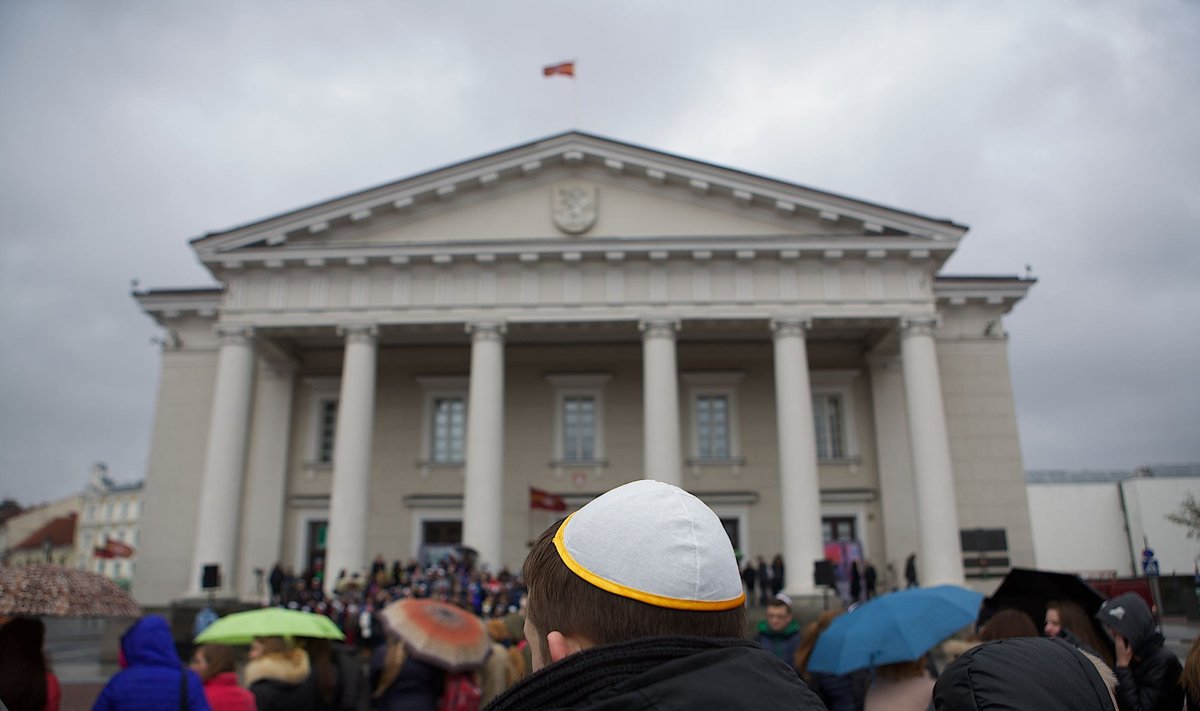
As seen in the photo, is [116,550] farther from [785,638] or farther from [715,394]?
[785,638]

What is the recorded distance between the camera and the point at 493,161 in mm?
24688

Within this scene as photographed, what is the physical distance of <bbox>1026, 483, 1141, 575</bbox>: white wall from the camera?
44188 millimetres

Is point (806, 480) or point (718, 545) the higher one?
point (806, 480)

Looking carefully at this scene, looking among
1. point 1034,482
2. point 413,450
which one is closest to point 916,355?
point 413,450

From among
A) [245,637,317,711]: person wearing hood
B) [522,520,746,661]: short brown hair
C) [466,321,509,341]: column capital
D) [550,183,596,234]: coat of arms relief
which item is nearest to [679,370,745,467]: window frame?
[550,183,596,234]: coat of arms relief

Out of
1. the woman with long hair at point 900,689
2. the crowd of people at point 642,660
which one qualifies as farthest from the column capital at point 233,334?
the woman with long hair at point 900,689

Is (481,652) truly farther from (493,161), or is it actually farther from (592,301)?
(493,161)

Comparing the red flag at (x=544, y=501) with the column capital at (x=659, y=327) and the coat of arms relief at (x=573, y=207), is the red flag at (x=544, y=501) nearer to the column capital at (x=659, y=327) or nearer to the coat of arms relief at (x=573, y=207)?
the column capital at (x=659, y=327)

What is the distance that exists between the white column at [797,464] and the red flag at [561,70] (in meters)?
9.67

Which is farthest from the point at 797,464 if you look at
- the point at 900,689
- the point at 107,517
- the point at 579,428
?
the point at 107,517

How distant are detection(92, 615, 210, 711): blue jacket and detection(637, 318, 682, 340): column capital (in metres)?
19.6

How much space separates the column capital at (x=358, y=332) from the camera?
23.9 meters

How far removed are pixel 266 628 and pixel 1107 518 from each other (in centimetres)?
4853

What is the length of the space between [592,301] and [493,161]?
4993mm
